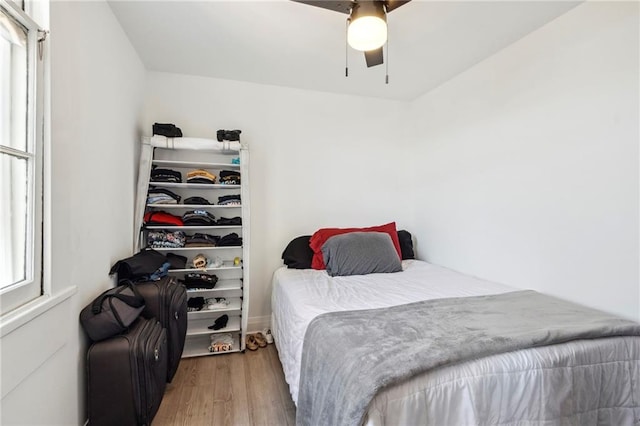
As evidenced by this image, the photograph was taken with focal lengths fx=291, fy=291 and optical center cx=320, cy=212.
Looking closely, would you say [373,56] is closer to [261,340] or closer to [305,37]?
[305,37]

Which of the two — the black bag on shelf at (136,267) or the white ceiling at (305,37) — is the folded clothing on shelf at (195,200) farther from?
the white ceiling at (305,37)

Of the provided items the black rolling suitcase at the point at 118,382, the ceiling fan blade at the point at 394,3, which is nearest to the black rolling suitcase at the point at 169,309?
the black rolling suitcase at the point at 118,382

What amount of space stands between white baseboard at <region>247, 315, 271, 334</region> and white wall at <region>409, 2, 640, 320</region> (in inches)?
75.6

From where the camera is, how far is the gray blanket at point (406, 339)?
1035 mm

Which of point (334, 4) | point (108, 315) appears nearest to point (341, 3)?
point (334, 4)

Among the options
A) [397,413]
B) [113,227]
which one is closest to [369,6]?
[397,413]

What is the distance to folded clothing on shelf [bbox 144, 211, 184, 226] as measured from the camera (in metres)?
2.34

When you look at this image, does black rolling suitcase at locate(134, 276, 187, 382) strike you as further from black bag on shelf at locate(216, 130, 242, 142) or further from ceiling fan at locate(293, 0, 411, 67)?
ceiling fan at locate(293, 0, 411, 67)

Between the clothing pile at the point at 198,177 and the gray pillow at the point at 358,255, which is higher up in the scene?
the clothing pile at the point at 198,177

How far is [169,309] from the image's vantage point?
1.89 meters

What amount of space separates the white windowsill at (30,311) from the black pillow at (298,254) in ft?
5.34

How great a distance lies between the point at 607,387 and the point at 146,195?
2967mm

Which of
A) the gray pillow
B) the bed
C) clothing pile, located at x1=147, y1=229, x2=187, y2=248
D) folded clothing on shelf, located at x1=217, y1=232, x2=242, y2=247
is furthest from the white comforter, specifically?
clothing pile, located at x1=147, y1=229, x2=187, y2=248

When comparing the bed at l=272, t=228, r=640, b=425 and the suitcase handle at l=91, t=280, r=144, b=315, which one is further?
the suitcase handle at l=91, t=280, r=144, b=315
